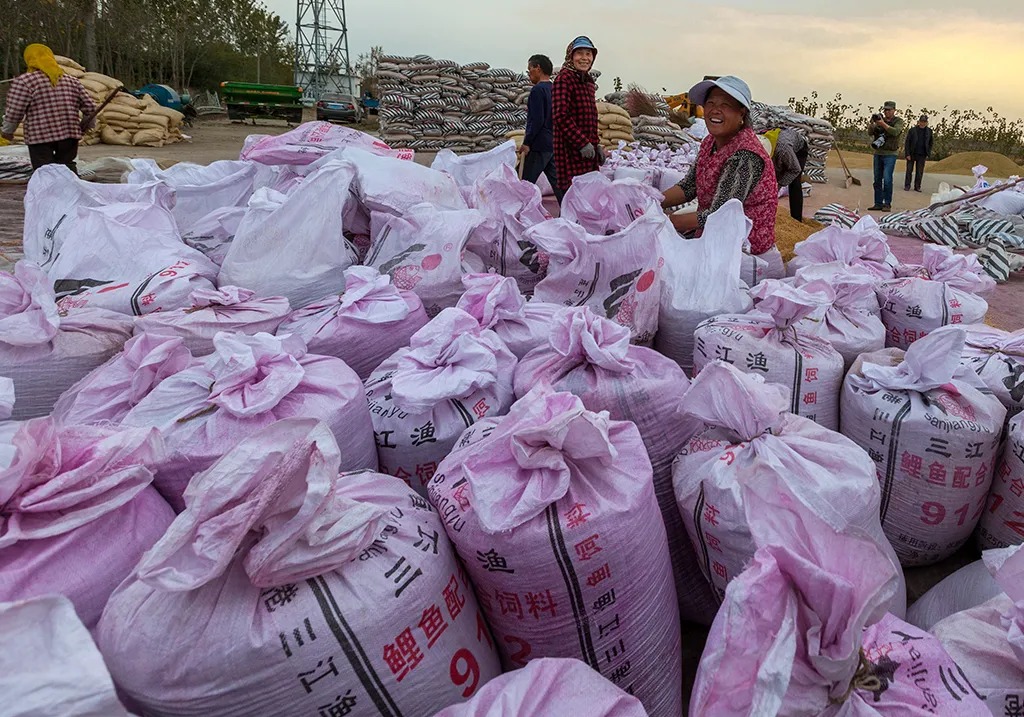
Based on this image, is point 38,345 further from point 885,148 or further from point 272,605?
point 885,148

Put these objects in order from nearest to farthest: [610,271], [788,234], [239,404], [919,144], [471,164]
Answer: [239,404]
[610,271]
[471,164]
[788,234]
[919,144]

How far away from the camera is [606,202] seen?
3.03 meters

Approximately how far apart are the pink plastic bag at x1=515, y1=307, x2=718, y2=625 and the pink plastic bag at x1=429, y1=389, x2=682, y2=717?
11.8 inches

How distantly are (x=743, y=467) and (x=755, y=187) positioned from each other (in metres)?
1.67

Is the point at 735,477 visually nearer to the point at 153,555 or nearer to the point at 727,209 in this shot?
the point at 153,555

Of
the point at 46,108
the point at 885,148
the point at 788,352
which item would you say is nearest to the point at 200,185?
the point at 788,352

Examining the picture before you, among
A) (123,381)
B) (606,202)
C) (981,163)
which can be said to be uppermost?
(981,163)

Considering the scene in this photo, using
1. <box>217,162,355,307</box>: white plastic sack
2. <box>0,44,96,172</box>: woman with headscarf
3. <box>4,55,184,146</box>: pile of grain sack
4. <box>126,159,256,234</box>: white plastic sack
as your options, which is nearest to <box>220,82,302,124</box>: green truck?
<box>4,55,184,146</box>: pile of grain sack

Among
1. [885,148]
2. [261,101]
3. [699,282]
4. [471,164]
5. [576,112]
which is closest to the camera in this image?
[699,282]

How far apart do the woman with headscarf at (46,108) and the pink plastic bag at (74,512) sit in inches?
220

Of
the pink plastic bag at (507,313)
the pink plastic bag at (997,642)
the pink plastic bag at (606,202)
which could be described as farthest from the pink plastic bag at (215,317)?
the pink plastic bag at (997,642)

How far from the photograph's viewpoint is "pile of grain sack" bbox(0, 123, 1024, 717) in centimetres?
93

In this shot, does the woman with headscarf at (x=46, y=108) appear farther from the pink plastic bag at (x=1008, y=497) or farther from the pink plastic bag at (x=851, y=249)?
the pink plastic bag at (x=1008, y=497)

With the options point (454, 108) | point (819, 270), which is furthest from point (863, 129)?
point (819, 270)
